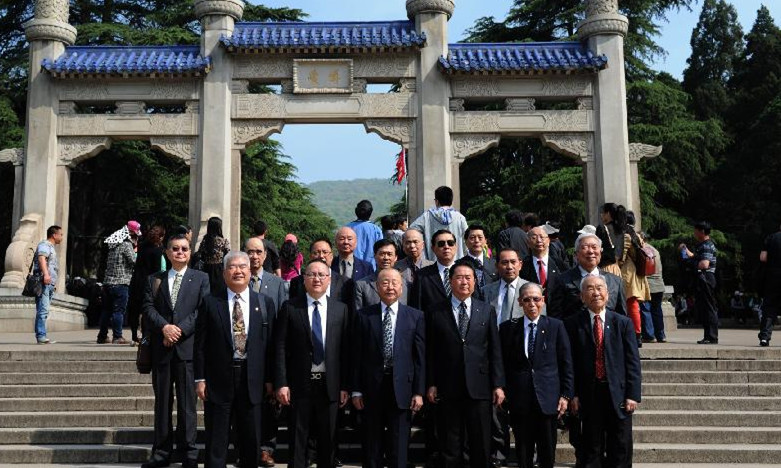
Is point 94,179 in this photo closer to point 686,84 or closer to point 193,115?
point 193,115

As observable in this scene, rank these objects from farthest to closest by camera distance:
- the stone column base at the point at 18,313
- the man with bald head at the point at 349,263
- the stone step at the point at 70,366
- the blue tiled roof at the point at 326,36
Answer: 1. the blue tiled roof at the point at 326,36
2. the stone column base at the point at 18,313
3. the stone step at the point at 70,366
4. the man with bald head at the point at 349,263

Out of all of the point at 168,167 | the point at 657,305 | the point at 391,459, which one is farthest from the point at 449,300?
the point at 168,167

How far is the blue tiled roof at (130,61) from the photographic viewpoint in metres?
13.4

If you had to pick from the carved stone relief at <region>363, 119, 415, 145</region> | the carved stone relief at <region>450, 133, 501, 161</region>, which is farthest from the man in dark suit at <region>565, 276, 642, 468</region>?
the carved stone relief at <region>363, 119, 415, 145</region>

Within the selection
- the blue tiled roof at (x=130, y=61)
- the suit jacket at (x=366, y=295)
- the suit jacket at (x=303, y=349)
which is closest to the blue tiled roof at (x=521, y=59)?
the blue tiled roof at (x=130, y=61)

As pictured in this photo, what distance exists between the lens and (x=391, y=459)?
5.07m

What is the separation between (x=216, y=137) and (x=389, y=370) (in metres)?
9.25

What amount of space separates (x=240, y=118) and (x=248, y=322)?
349 inches

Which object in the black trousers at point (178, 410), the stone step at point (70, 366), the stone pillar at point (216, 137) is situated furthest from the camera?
the stone pillar at point (216, 137)

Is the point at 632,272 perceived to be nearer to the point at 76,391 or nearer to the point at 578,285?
the point at 578,285

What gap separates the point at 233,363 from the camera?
205 inches

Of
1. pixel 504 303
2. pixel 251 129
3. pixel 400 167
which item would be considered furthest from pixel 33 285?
pixel 400 167

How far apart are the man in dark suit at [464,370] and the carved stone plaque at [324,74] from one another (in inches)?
349

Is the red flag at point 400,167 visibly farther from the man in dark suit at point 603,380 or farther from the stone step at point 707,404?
the man in dark suit at point 603,380
